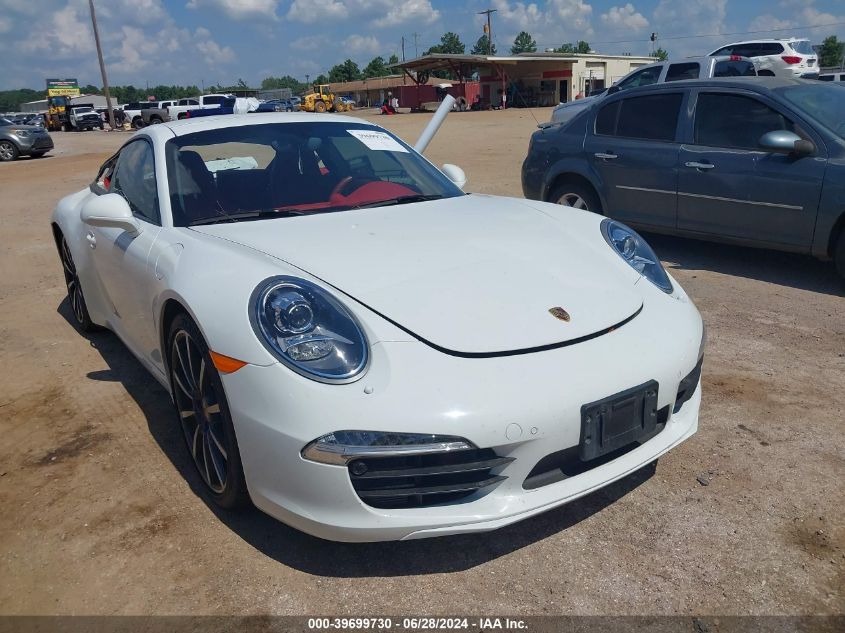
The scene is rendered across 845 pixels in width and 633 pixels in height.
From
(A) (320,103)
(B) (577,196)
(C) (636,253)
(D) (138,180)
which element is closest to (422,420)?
(C) (636,253)

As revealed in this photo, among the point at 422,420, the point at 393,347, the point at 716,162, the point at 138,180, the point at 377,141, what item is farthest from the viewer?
the point at 716,162

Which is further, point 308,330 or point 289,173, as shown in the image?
point 289,173

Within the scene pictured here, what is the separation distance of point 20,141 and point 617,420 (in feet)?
76.7

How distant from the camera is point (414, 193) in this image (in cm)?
356

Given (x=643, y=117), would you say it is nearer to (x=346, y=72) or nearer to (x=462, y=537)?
(x=462, y=537)

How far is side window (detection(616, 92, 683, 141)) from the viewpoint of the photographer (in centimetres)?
594

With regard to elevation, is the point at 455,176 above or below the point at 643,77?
below

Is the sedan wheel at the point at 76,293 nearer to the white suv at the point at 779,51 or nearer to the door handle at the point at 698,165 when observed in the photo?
the door handle at the point at 698,165

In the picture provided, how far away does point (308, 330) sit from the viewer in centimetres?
220

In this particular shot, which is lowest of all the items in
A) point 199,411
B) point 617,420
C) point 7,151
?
point 7,151

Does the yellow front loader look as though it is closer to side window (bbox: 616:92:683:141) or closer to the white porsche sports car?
side window (bbox: 616:92:683:141)

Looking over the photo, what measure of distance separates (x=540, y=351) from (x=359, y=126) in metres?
2.21

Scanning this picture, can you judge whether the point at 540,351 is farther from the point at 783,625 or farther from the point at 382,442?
the point at 783,625

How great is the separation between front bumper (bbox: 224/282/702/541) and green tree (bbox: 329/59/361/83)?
119600 millimetres
